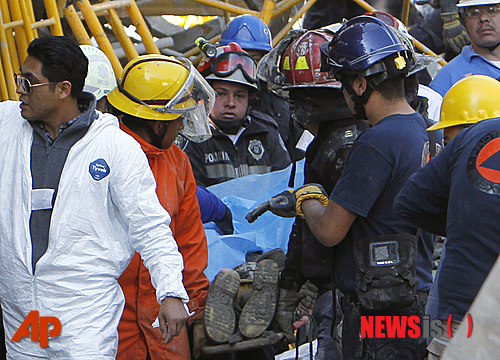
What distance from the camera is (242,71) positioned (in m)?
5.28

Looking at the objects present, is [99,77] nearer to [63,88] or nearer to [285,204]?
[63,88]

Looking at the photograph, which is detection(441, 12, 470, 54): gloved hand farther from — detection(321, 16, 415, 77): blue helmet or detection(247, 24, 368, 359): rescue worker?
detection(321, 16, 415, 77): blue helmet

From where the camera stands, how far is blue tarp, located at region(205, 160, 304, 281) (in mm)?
4125

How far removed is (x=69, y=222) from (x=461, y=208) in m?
1.50

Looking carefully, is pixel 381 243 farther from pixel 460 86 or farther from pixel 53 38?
pixel 53 38

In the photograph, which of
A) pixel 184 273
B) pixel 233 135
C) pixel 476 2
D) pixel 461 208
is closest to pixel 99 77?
pixel 233 135

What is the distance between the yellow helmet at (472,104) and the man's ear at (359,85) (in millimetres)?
407

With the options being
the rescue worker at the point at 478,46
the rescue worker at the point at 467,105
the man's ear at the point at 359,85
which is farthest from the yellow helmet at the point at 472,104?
Result: the rescue worker at the point at 478,46

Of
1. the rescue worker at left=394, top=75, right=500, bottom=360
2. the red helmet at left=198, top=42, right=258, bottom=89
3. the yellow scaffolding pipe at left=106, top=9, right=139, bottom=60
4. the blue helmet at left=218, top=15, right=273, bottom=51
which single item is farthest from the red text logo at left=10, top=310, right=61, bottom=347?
the blue helmet at left=218, top=15, right=273, bottom=51

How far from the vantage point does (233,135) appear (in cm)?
517

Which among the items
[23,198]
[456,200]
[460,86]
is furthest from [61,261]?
[460,86]

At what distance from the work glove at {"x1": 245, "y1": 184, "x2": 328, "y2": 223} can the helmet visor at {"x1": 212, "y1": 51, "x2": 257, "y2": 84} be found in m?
2.19

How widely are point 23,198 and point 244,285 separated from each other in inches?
53.3

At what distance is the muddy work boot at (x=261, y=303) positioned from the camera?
3271mm
